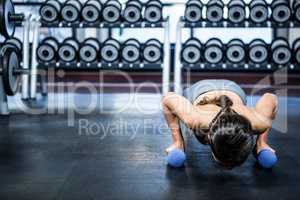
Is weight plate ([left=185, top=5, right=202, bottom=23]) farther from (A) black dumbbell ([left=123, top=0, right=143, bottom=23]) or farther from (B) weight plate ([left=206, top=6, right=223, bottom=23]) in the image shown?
(A) black dumbbell ([left=123, top=0, right=143, bottom=23])

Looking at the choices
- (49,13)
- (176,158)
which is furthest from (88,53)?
(176,158)

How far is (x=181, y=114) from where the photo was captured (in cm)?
181

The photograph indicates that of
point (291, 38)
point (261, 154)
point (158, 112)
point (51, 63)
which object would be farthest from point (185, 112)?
point (291, 38)

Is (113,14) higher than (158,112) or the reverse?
higher

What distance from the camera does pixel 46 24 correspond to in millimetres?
4520

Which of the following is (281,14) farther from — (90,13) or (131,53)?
(90,13)

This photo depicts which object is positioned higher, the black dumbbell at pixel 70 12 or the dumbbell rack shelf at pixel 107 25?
the black dumbbell at pixel 70 12

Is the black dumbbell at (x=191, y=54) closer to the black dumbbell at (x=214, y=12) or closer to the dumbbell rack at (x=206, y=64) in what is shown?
the dumbbell rack at (x=206, y=64)

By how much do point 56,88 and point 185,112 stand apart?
4.27 metres

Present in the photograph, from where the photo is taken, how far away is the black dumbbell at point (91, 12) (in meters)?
4.50

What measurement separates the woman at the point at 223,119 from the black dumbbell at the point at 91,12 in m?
2.69

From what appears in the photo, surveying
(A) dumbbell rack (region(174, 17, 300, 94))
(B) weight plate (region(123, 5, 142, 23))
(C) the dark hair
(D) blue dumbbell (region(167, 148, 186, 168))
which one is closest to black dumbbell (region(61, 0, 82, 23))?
(B) weight plate (region(123, 5, 142, 23))

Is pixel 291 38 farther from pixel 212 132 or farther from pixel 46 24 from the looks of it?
pixel 212 132

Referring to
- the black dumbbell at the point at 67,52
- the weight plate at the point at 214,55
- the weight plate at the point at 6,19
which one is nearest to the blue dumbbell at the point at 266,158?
the weight plate at the point at 6,19
